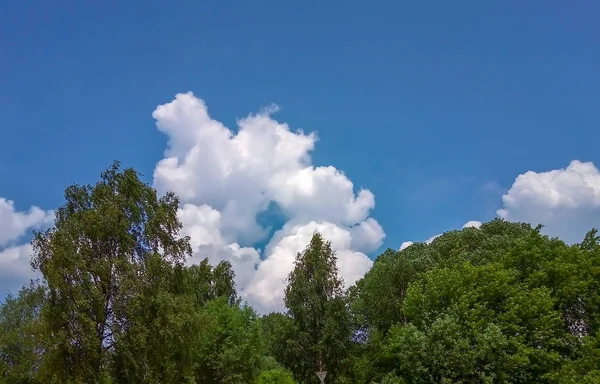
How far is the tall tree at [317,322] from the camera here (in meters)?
34.2

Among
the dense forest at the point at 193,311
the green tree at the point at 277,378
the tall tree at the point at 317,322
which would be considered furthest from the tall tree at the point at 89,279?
the green tree at the point at 277,378

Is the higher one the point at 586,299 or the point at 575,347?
the point at 586,299

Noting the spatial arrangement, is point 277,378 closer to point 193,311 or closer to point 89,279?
point 193,311

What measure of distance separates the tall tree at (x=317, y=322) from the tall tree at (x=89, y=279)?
38.5ft

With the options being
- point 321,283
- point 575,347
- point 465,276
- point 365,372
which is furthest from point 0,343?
point 575,347

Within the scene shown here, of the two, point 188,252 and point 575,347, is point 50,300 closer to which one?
point 188,252

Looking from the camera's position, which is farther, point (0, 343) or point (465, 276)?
point (0, 343)

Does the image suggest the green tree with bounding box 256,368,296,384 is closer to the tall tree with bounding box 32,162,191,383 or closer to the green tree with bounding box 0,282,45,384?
the tall tree with bounding box 32,162,191,383

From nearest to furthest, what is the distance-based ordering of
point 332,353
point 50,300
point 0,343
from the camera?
point 50,300 < point 332,353 < point 0,343

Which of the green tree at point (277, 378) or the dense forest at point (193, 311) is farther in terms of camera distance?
the green tree at point (277, 378)

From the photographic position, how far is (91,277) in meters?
25.0

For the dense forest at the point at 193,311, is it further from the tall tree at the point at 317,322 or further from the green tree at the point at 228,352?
the green tree at the point at 228,352

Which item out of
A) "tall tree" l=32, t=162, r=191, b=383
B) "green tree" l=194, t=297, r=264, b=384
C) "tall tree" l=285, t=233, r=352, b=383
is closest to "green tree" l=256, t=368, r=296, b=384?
"tall tree" l=285, t=233, r=352, b=383

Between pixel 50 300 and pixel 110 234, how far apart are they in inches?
169
